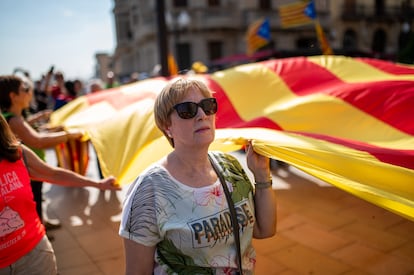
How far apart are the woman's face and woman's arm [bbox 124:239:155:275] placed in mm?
414

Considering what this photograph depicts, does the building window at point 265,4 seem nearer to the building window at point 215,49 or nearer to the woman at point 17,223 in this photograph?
the building window at point 215,49

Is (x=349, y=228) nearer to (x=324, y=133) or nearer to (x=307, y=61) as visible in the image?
(x=324, y=133)

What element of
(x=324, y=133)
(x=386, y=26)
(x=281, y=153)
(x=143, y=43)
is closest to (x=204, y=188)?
(x=281, y=153)

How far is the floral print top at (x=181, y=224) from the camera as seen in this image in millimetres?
1288

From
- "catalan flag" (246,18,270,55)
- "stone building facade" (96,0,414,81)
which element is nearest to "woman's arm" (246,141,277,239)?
"catalan flag" (246,18,270,55)

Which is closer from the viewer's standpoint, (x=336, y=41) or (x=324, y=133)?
(x=324, y=133)

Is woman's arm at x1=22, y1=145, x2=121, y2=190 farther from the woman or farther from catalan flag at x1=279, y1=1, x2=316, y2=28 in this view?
catalan flag at x1=279, y1=1, x2=316, y2=28

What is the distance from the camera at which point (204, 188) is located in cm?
138

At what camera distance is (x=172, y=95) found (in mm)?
1408

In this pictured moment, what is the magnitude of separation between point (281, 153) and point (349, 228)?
193 cm

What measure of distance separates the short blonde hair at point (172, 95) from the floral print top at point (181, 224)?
0.68 ft

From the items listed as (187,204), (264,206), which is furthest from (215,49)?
(187,204)

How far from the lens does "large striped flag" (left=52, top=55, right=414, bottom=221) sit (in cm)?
179

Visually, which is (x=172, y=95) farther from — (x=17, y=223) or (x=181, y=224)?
(x=17, y=223)
